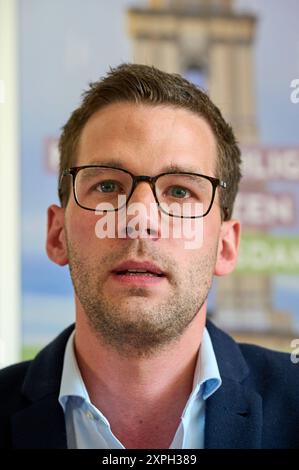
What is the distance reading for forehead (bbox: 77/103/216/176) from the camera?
747mm

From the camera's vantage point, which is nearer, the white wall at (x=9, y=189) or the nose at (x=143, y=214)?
the nose at (x=143, y=214)

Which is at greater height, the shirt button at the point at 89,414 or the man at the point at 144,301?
the man at the point at 144,301

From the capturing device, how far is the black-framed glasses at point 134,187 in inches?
29.3

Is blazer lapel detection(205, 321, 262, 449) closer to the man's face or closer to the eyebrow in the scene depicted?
the man's face

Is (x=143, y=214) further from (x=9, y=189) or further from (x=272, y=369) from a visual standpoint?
(x=9, y=189)

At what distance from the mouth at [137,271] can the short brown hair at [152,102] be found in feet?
0.52

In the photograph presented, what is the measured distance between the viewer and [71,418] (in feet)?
2.55

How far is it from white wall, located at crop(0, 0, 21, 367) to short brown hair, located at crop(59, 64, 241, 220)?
0.70 ft

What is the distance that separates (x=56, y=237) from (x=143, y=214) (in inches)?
7.0

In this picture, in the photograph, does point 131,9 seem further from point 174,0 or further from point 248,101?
point 248,101

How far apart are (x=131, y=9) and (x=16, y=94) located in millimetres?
280

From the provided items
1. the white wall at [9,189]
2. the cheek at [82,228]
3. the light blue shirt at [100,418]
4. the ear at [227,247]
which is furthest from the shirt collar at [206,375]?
the white wall at [9,189]

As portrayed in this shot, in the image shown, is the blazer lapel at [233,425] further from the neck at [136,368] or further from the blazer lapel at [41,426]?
the blazer lapel at [41,426]

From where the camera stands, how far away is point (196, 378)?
2.61 ft
